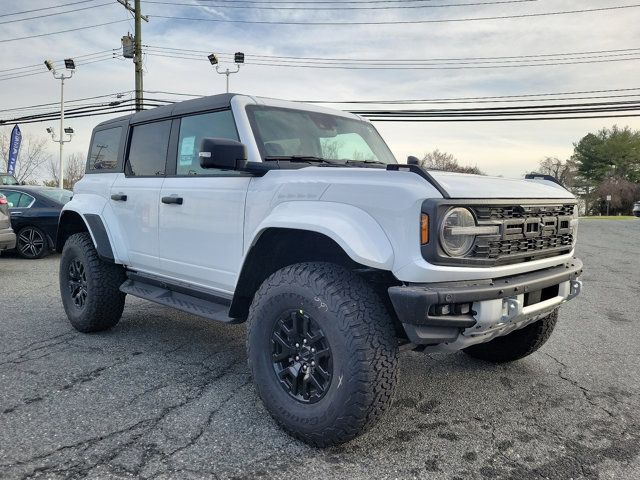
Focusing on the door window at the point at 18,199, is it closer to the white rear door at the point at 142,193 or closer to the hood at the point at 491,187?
the white rear door at the point at 142,193

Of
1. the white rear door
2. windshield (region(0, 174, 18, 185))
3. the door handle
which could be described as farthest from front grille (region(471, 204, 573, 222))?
windshield (region(0, 174, 18, 185))

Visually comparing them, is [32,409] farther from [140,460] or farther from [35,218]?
[35,218]

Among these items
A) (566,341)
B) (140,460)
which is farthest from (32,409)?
(566,341)

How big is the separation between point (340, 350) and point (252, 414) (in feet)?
3.06

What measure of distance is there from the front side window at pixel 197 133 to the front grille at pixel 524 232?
1.80 metres

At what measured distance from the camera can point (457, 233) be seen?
98.8 inches

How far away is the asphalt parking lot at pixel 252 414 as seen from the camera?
2.55m

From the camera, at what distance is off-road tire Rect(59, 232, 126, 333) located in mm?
4582

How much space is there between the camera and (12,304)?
20.0 feet

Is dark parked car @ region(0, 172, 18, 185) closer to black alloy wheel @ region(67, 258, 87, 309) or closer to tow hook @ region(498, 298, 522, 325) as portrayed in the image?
black alloy wheel @ region(67, 258, 87, 309)

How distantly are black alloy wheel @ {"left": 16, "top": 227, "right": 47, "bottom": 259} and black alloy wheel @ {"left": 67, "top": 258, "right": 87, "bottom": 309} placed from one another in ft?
20.2

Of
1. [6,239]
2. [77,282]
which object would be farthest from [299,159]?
[6,239]

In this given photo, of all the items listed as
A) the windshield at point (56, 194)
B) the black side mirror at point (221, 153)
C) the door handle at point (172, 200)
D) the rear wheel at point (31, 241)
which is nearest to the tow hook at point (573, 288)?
the black side mirror at point (221, 153)

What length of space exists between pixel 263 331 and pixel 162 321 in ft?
9.17
